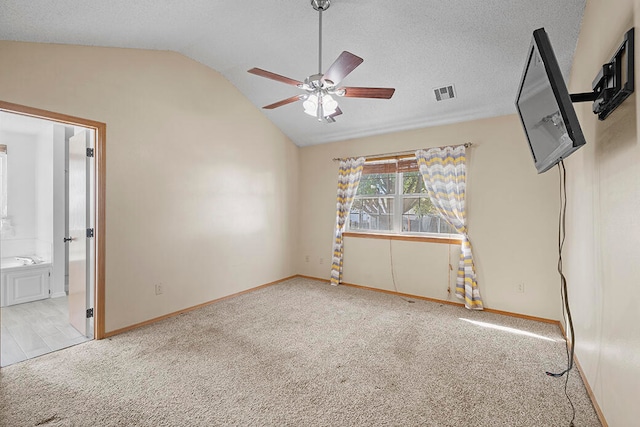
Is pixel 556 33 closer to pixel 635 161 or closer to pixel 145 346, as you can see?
pixel 635 161

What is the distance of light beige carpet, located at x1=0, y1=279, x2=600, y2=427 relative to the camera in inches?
70.6

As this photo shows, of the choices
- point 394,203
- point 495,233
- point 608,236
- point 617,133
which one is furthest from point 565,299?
point 394,203

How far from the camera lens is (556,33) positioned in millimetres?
2451

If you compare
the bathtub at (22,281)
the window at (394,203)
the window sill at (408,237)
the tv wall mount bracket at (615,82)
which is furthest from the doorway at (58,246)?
the tv wall mount bracket at (615,82)

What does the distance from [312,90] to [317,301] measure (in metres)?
2.81

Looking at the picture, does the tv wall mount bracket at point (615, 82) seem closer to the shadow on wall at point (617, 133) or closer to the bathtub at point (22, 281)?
the shadow on wall at point (617, 133)

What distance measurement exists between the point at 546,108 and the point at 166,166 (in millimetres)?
3505

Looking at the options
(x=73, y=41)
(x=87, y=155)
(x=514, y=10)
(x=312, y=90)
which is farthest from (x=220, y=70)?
(x=514, y=10)

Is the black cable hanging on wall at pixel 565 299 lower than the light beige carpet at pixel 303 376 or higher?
higher

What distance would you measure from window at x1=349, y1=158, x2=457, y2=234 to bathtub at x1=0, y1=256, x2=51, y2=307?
4577mm

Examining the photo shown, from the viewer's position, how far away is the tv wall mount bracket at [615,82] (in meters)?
1.36

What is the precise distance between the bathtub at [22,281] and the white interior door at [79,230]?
1383 mm

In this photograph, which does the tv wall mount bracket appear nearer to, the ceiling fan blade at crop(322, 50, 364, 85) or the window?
the ceiling fan blade at crop(322, 50, 364, 85)

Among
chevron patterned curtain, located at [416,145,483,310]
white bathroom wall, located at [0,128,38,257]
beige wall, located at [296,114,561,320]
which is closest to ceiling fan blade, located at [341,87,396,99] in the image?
chevron patterned curtain, located at [416,145,483,310]
